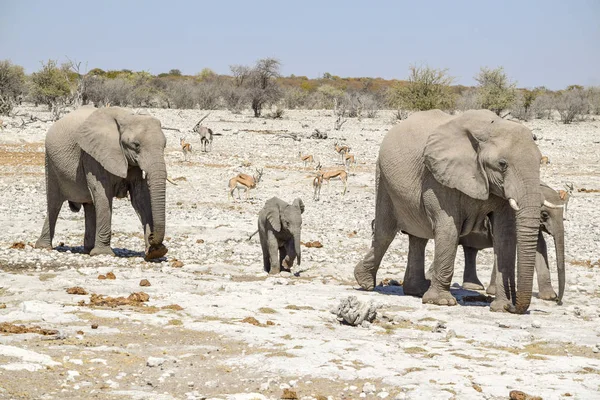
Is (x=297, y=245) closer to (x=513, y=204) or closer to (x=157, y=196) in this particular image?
(x=157, y=196)

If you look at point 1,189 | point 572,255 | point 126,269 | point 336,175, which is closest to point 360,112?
point 336,175

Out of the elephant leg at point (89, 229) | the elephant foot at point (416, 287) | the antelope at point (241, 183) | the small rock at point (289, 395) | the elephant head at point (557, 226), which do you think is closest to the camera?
the small rock at point (289, 395)

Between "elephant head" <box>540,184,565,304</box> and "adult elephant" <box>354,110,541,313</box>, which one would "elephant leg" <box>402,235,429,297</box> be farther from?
"elephant head" <box>540,184,565,304</box>

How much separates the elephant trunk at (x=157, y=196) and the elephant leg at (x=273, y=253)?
1.67m

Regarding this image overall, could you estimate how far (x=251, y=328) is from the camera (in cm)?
858

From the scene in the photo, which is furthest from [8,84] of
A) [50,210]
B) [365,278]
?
[365,278]

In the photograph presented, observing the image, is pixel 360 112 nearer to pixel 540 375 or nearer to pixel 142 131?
pixel 142 131

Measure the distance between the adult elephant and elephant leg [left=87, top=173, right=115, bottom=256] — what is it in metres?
4.72

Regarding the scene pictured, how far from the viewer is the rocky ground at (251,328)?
673cm

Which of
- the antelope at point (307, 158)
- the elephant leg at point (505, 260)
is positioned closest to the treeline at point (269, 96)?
the antelope at point (307, 158)

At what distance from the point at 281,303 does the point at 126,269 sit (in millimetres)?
3461

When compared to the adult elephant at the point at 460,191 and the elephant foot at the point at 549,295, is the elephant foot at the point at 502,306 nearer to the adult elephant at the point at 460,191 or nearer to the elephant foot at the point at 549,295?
the adult elephant at the point at 460,191

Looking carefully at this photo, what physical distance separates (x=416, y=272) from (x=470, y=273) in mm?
1549

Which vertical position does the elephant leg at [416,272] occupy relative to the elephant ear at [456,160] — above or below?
below
